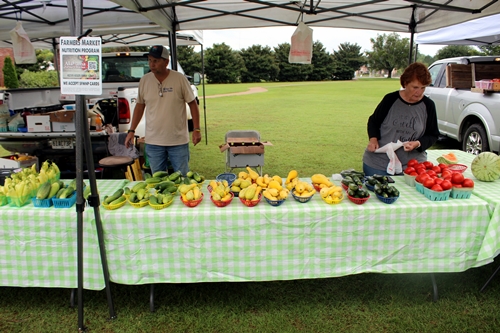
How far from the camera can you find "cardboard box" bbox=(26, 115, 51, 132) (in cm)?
496

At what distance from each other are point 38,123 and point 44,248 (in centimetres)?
320

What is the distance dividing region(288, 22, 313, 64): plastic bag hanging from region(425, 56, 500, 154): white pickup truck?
3.52 metres

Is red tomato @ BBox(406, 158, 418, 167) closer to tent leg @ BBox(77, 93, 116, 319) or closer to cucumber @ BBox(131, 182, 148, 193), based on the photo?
cucumber @ BBox(131, 182, 148, 193)

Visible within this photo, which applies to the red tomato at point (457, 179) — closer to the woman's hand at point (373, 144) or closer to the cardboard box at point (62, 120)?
the woman's hand at point (373, 144)

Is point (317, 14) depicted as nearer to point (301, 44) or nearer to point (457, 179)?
point (301, 44)

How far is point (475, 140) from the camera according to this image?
6.55m

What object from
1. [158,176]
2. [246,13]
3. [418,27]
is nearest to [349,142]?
[418,27]

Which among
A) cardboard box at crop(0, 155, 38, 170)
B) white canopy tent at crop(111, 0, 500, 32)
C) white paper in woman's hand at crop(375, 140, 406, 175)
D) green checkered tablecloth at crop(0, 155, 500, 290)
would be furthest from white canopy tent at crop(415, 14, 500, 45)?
cardboard box at crop(0, 155, 38, 170)

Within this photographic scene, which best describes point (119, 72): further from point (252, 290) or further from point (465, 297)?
point (465, 297)

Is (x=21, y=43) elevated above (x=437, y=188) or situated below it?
above

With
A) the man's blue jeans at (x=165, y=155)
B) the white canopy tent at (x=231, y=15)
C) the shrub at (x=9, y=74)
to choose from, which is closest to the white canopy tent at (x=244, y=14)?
the white canopy tent at (x=231, y=15)

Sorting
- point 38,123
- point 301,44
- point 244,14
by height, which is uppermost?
point 244,14

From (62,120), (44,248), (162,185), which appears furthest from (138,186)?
(62,120)

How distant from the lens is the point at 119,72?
23.4ft
